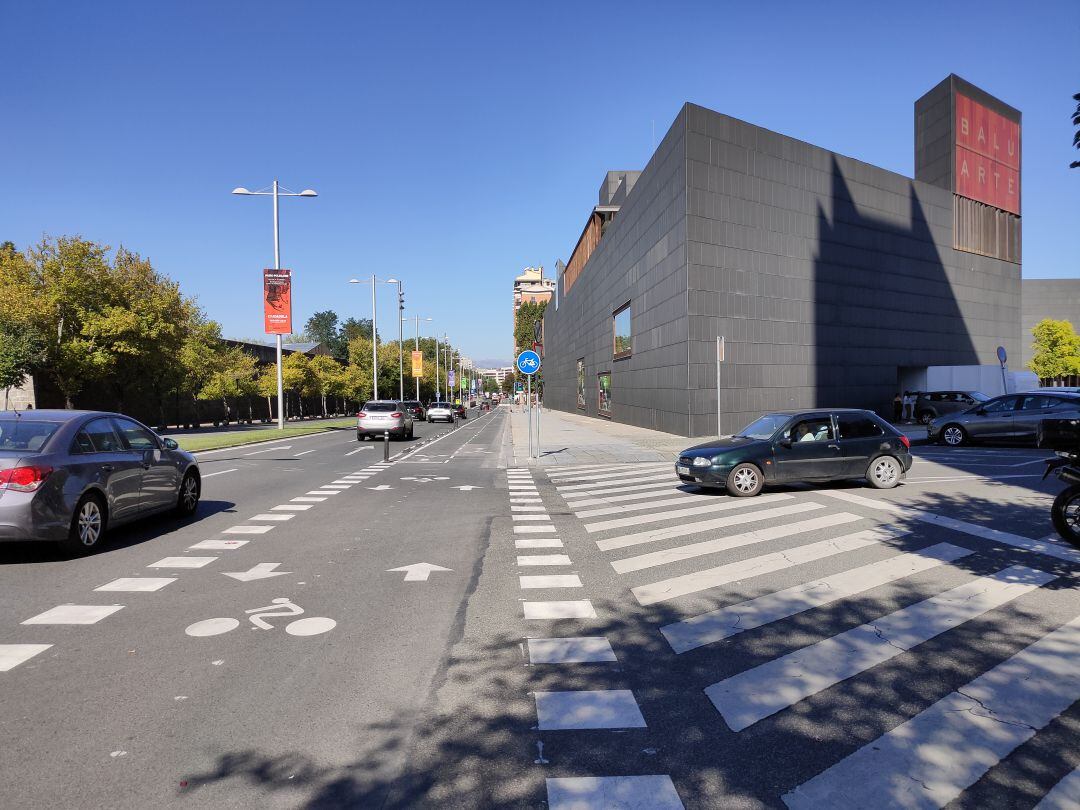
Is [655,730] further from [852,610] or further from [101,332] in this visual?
[101,332]

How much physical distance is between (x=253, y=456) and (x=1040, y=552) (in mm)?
19602

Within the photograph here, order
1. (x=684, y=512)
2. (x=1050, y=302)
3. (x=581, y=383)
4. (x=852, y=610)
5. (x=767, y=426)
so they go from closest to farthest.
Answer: (x=852, y=610) → (x=684, y=512) → (x=767, y=426) → (x=581, y=383) → (x=1050, y=302)

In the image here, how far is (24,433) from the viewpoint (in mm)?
7000

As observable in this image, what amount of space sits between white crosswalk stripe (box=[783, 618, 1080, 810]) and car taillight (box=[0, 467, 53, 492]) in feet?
23.5

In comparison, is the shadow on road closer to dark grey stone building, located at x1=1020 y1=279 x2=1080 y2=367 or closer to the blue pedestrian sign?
the blue pedestrian sign

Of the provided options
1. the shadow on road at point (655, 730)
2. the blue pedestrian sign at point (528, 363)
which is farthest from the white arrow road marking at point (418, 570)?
the blue pedestrian sign at point (528, 363)

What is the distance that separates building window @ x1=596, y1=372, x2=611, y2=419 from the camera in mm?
46781

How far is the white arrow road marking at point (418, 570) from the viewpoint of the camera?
20.8 ft

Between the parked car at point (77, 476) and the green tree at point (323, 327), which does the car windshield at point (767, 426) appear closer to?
the parked car at point (77, 476)

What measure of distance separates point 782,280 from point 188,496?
2631cm

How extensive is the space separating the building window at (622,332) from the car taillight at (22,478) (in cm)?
3328

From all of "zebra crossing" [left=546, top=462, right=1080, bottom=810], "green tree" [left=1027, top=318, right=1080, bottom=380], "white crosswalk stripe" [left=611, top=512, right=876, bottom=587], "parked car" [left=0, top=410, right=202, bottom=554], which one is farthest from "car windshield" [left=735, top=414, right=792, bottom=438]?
"green tree" [left=1027, top=318, right=1080, bottom=380]

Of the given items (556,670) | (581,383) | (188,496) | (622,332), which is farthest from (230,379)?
(556,670)

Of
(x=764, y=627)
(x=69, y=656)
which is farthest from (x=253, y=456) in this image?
(x=764, y=627)
